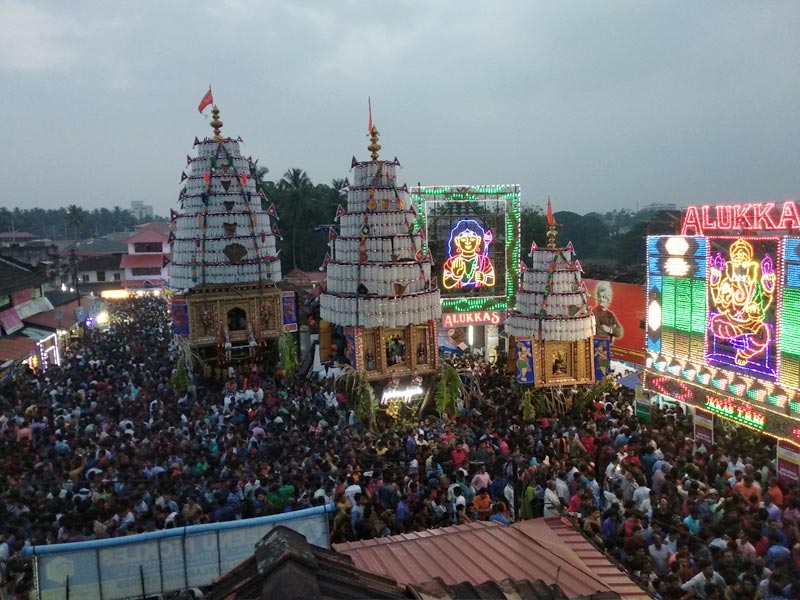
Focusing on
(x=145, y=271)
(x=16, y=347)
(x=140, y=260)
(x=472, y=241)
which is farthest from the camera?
(x=145, y=271)

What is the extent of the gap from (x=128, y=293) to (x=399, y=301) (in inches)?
1749

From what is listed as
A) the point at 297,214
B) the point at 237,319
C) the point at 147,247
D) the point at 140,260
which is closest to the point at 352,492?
the point at 237,319

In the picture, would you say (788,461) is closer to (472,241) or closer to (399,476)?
(399,476)

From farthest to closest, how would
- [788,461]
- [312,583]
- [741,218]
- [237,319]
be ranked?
[237,319]
[741,218]
[788,461]
[312,583]

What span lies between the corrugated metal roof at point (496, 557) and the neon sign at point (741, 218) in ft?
35.4

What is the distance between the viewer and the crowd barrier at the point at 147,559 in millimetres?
7273

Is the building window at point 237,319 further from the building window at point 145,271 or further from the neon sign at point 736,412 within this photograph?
the building window at point 145,271

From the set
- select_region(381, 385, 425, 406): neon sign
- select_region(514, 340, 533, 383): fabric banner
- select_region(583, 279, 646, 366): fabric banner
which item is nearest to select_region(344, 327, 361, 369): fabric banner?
select_region(381, 385, 425, 406): neon sign

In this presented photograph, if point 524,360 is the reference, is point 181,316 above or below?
above

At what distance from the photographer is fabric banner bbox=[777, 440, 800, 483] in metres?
12.9

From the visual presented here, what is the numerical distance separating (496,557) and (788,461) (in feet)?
33.4

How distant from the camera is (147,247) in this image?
61.2 metres

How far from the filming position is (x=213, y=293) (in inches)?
915

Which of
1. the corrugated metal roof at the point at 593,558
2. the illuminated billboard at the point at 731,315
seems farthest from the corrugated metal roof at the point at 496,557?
the illuminated billboard at the point at 731,315
